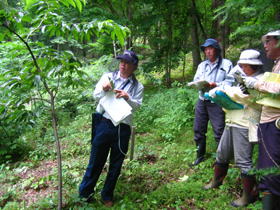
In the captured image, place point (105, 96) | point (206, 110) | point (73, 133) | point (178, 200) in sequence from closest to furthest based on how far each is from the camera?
point (105, 96) → point (178, 200) → point (206, 110) → point (73, 133)

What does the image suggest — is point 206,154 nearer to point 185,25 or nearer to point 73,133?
point 73,133

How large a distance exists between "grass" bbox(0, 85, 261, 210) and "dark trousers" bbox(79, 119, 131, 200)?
26 cm

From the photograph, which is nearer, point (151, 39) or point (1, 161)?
point (1, 161)

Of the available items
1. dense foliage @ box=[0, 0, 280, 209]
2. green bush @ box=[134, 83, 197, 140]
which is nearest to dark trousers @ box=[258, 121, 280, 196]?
Result: dense foliage @ box=[0, 0, 280, 209]

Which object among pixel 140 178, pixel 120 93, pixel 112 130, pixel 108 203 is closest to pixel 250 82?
pixel 120 93

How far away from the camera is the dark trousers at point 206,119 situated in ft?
12.9

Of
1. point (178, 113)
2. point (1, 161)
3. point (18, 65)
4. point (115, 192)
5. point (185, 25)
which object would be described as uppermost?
point (185, 25)

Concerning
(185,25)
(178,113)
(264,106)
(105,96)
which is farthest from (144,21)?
(264,106)

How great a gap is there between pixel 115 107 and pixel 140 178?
1.69 m

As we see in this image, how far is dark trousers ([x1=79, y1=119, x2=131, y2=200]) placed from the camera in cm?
329

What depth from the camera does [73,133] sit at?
7.20 meters

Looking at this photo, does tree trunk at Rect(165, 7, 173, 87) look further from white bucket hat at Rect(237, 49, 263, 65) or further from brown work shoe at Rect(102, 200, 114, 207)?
brown work shoe at Rect(102, 200, 114, 207)

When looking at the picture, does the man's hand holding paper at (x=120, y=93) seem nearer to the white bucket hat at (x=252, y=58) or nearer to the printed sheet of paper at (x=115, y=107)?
the printed sheet of paper at (x=115, y=107)

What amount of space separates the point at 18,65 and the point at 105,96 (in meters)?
1.06
